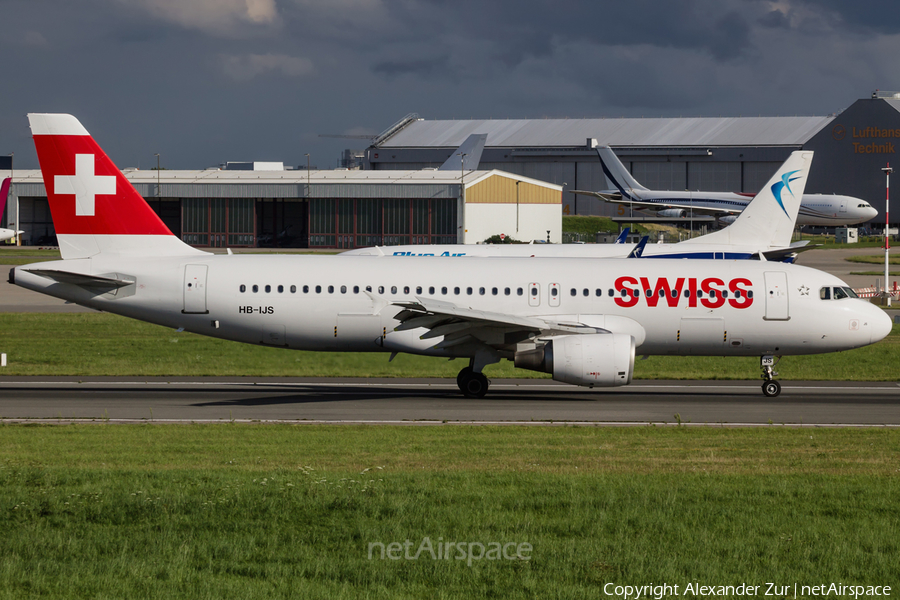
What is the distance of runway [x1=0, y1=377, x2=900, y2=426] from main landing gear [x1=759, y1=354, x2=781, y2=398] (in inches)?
12.9

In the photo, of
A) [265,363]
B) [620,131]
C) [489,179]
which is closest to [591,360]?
[265,363]

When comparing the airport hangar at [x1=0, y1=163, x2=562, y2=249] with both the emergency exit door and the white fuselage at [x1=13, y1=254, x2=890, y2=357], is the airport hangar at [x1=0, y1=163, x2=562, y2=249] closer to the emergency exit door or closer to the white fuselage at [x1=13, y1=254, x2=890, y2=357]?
the white fuselage at [x1=13, y1=254, x2=890, y2=357]

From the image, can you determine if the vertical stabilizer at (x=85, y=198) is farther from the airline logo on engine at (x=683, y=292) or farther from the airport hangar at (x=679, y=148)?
the airport hangar at (x=679, y=148)

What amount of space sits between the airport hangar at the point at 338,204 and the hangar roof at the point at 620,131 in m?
59.2

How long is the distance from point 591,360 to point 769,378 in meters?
6.21

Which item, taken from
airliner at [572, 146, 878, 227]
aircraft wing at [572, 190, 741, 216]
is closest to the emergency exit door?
airliner at [572, 146, 878, 227]

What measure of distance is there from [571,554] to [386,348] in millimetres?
16357

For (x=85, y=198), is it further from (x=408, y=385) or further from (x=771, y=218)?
(x=771, y=218)

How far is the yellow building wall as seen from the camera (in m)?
117

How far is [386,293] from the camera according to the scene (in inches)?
1013

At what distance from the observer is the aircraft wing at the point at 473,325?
77.3 feet

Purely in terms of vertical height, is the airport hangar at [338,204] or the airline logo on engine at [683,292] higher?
the airport hangar at [338,204]

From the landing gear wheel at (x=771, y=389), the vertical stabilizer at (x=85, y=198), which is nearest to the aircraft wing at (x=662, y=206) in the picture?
the landing gear wheel at (x=771, y=389)

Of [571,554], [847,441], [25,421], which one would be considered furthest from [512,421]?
[571,554]
